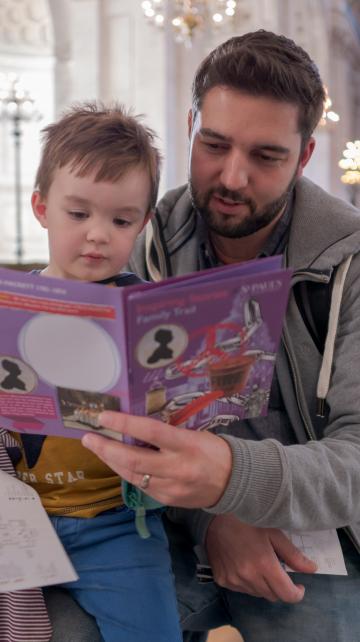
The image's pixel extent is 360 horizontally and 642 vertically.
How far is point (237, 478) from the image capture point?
51.5 inches

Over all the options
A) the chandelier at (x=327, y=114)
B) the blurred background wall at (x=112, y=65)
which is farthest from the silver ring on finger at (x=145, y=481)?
the blurred background wall at (x=112, y=65)

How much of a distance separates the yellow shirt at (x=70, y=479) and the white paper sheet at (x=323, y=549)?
406mm

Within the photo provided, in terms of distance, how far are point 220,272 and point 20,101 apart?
32.1 feet

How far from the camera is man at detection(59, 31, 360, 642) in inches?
64.0

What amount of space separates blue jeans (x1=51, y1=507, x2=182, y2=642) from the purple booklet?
29cm

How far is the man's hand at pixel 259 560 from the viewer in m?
1.61

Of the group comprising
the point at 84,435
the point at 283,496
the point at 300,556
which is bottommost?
the point at 300,556

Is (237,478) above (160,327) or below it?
below

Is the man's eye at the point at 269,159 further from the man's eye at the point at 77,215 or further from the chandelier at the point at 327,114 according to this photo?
the man's eye at the point at 77,215

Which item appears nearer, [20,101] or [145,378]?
[145,378]

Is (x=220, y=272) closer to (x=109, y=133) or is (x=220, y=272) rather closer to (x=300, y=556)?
(x=109, y=133)

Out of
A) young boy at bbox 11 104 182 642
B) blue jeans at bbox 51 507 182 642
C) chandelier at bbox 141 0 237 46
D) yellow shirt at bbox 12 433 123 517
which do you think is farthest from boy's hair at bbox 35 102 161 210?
chandelier at bbox 141 0 237 46

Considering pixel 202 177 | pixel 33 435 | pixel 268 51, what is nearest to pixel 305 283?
pixel 202 177

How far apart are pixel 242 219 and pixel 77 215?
1.65ft
